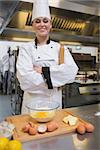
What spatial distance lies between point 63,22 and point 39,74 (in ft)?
4.32

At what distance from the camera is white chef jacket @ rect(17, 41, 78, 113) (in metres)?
1.11

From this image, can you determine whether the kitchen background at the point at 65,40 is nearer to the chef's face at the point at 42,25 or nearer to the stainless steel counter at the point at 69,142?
the chef's face at the point at 42,25

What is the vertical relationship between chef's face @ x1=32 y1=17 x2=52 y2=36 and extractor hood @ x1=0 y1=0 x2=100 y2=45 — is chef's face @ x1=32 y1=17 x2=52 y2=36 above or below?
below

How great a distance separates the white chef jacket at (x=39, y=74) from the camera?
1113 millimetres

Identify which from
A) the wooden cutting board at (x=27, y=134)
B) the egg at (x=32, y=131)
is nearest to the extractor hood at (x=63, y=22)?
the wooden cutting board at (x=27, y=134)

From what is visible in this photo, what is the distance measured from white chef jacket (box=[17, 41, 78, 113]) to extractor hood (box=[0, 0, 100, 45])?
69 centimetres

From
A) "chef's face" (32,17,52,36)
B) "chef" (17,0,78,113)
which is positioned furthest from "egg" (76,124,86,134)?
"chef's face" (32,17,52,36)

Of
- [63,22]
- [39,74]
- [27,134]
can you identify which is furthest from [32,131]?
[63,22]

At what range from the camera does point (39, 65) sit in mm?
1188

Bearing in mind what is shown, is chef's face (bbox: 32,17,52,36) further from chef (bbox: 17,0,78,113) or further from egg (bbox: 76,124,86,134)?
egg (bbox: 76,124,86,134)

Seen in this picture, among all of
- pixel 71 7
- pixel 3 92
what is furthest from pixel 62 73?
pixel 3 92

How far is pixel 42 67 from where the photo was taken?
1.14 metres

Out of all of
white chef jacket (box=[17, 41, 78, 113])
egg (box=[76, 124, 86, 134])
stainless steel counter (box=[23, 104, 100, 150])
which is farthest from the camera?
white chef jacket (box=[17, 41, 78, 113])

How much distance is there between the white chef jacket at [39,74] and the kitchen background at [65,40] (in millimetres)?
690
